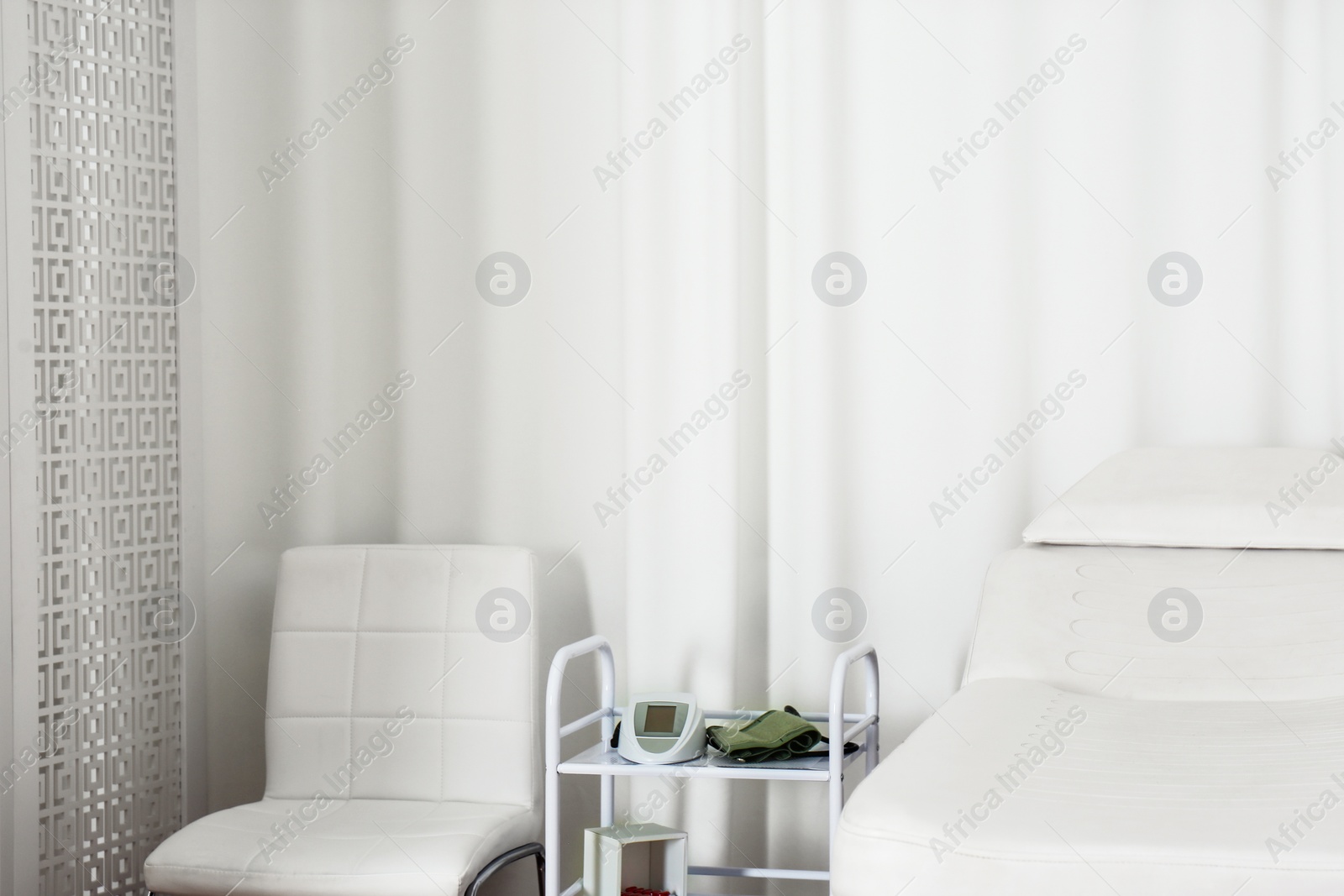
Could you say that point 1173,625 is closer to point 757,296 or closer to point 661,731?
point 661,731

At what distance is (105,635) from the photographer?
7.43 ft

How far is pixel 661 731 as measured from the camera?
2041 millimetres

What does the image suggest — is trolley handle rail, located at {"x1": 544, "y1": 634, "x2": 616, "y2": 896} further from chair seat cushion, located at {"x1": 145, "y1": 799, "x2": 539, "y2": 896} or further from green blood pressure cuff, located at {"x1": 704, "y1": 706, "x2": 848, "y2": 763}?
green blood pressure cuff, located at {"x1": 704, "y1": 706, "x2": 848, "y2": 763}

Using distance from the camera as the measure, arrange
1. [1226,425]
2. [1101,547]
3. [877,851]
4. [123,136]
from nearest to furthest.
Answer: [877,851] < [1101,547] < [1226,425] < [123,136]

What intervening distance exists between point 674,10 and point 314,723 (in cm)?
158

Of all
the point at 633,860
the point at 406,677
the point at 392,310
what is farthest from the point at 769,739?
the point at 392,310

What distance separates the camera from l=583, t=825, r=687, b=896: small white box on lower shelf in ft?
6.56

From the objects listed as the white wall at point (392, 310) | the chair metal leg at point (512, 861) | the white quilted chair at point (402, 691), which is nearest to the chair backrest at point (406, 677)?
the white quilted chair at point (402, 691)

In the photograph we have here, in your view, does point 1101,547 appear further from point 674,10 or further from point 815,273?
point 674,10

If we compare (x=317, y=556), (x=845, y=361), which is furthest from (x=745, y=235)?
(x=317, y=556)

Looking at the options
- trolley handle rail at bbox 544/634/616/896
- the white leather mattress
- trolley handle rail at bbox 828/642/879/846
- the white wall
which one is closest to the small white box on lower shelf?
trolley handle rail at bbox 544/634/616/896

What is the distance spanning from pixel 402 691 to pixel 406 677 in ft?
0.09

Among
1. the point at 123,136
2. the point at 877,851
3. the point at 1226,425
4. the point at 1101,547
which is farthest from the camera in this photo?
the point at 123,136

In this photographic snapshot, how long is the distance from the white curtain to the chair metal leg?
0.82ft
